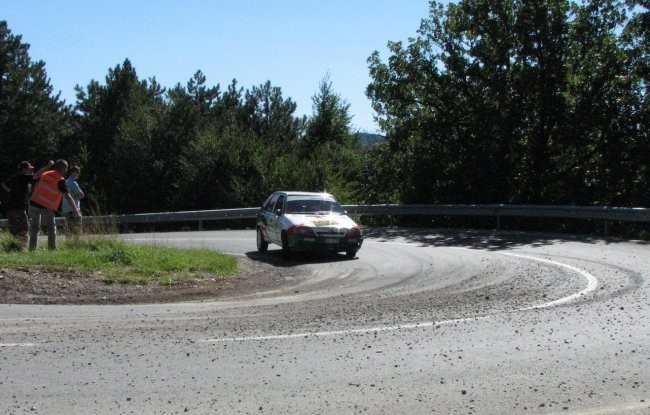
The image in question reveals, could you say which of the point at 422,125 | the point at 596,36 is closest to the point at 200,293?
the point at 422,125

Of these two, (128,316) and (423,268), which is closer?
(128,316)

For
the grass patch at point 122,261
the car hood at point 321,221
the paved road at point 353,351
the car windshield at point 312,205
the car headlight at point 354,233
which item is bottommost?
the paved road at point 353,351

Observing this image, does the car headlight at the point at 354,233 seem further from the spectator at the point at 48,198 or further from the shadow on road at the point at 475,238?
the spectator at the point at 48,198

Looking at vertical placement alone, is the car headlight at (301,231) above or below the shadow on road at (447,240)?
above

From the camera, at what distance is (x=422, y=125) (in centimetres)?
2820

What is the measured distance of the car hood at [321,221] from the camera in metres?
15.6

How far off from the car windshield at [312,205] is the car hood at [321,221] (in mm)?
387

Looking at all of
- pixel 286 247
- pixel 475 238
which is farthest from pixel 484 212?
pixel 286 247

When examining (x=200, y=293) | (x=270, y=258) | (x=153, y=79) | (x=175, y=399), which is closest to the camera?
(x=175, y=399)

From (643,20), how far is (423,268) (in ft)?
57.7

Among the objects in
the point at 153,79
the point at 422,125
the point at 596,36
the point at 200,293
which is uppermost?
the point at 153,79

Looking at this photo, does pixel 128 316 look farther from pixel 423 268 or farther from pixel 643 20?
pixel 643 20

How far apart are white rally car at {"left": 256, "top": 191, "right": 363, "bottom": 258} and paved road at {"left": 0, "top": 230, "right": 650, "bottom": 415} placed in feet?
Result: 12.9

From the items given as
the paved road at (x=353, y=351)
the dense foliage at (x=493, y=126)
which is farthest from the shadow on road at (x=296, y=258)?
the dense foliage at (x=493, y=126)
